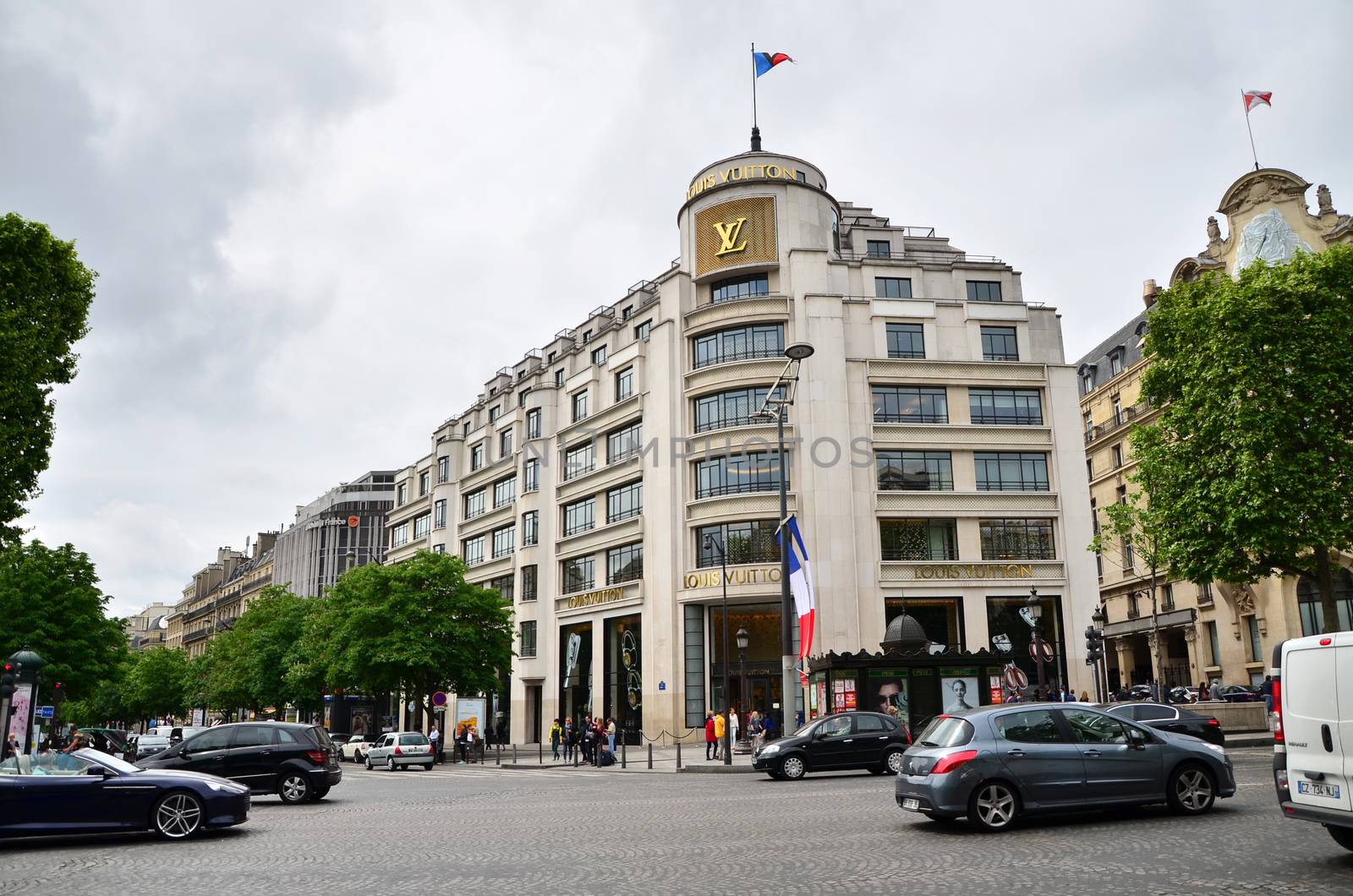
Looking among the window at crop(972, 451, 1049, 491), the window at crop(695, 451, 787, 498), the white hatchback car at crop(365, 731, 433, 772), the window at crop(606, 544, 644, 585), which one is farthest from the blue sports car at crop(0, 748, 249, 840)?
the window at crop(972, 451, 1049, 491)

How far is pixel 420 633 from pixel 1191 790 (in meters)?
38.9

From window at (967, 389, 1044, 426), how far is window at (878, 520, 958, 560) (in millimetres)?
5559

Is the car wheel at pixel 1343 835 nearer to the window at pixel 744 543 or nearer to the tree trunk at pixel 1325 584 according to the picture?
the tree trunk at pixel 1325 584

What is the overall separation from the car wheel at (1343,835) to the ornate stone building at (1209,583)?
93.1ft

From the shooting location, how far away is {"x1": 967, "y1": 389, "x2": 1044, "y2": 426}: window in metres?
48.8

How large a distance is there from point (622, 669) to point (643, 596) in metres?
4.70

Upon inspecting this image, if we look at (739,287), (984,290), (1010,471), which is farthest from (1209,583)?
(739,287)

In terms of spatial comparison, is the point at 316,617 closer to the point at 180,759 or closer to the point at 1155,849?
the point at 180,759

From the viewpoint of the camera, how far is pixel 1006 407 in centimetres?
Answer: 4909

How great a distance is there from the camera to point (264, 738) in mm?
19906

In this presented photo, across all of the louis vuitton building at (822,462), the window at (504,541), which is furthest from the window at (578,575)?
the window at (504,541)

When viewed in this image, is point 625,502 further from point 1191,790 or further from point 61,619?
point 1191,790

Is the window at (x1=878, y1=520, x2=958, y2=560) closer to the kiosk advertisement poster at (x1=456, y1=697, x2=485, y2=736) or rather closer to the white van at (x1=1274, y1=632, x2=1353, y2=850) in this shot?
the kiosk advertisement poster at (x1=456, y1=697, x2=485, y2=736)

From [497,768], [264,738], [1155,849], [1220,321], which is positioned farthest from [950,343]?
[1155,849]
